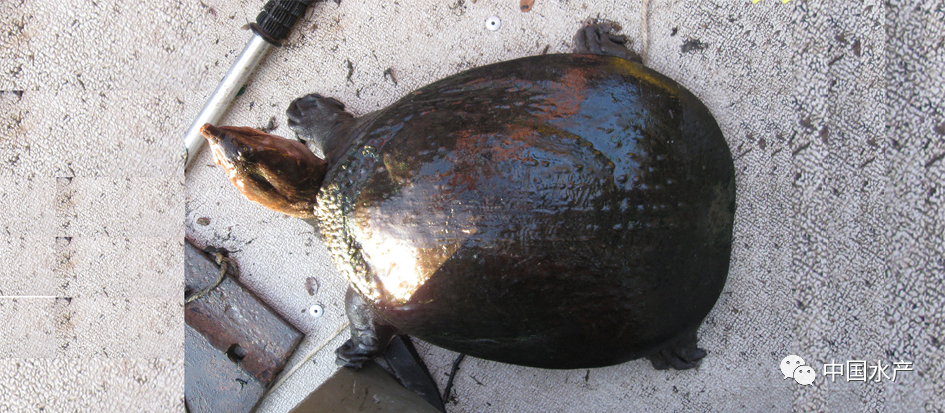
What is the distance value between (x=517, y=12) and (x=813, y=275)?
56.4 inches

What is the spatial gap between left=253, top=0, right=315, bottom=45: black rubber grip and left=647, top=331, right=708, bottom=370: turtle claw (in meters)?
1.93

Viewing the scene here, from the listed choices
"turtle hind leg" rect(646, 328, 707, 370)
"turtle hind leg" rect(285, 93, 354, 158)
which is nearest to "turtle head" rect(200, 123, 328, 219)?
"turtle hind leg" rect(285, 93, 354, 158)

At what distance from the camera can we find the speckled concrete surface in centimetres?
136

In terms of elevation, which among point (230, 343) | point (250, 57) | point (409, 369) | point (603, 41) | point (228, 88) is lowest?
point (230, 343)

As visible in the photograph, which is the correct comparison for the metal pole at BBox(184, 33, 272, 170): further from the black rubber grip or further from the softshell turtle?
the softshell turtle

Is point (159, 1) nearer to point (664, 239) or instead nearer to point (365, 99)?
point (365, 99)

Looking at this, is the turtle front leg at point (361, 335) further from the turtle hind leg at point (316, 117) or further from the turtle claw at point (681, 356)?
the turtle claw at point (681, 356)

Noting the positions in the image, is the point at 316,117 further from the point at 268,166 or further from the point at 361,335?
the point at 361,335

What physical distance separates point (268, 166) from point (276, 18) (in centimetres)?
82

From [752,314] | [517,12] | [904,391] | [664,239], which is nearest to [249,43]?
[517,12]

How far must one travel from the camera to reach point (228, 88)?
1802mm

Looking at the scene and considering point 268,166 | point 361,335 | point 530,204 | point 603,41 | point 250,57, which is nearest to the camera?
point 530,204

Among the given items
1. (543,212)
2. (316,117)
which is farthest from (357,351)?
(543,212)

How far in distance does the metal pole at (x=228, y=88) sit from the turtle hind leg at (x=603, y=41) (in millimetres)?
1268
